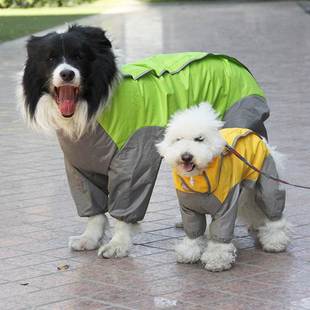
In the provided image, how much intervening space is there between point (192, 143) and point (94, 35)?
97 centimetres

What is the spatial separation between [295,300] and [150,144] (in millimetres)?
1430

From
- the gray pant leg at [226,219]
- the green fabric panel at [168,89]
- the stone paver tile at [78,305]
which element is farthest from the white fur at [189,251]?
the stone paver tile at [78,305]

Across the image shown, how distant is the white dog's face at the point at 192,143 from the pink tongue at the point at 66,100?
0.64m

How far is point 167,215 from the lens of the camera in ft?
22.7

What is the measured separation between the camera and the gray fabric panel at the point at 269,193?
19.2 ft

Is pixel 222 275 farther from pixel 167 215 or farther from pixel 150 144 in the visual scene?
pixel 167 215

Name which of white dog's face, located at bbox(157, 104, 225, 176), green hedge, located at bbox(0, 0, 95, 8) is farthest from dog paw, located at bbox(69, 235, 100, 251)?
green hedge, located at bbox(0, 0, 95, 8)

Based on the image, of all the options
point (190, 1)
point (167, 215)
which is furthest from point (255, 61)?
point (190, 1)

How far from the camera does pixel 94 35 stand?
227 inches

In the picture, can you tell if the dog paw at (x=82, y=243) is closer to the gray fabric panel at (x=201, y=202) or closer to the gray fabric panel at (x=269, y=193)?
the gray fabric panel at (x=201, y=202)

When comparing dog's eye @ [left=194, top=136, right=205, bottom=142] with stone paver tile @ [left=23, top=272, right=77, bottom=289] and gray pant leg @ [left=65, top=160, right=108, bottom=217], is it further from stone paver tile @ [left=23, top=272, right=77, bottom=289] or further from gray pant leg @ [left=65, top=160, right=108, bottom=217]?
stone paver tile @ [left=23, top=272, right=77, bottom=289]

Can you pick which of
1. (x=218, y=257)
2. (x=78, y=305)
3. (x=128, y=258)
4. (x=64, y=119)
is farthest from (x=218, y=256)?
(x=64, y=119)

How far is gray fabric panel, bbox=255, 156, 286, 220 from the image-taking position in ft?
19.2

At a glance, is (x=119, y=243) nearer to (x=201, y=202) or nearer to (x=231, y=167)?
(x=201, y=202)
